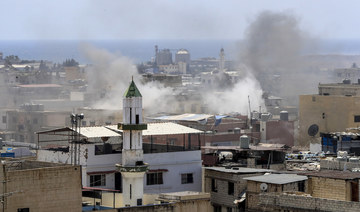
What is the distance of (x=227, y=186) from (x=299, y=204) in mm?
3716

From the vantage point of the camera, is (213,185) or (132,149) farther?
(213,185)

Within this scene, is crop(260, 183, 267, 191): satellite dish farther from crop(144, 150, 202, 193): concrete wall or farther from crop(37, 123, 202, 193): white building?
crop(144, 150, 202, 193): concrete wall

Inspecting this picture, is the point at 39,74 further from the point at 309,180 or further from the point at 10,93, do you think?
the point at 309,180

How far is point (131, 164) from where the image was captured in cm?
2405

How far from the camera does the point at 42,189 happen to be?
20906mm

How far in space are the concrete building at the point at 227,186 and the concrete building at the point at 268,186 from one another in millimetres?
609

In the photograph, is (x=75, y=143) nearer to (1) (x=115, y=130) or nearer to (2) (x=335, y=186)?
(1) (x=115, y=130)

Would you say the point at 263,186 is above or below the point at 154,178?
below

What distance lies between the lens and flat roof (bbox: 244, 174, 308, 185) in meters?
24.0

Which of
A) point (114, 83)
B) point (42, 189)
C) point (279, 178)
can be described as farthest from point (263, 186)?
point (114, 83)

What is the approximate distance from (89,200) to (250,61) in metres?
75.0

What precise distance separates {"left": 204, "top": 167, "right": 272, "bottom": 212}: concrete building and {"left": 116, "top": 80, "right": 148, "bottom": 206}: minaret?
91.9 inches

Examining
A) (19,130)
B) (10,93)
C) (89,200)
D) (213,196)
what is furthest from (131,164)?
(10,93)

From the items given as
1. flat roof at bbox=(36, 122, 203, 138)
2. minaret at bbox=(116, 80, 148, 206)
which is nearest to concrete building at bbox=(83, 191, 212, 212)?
minaret at bbox=(116, 80, 148, 206)
